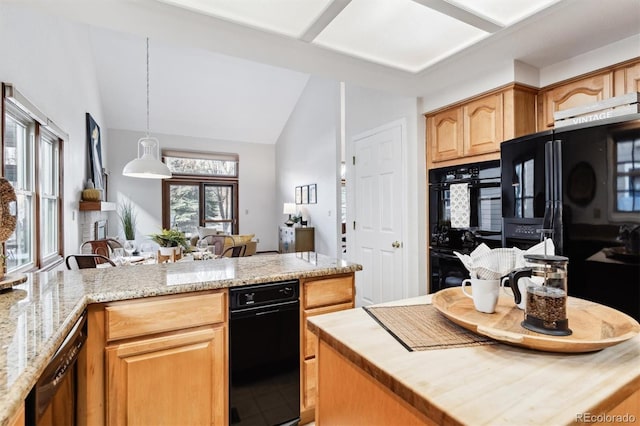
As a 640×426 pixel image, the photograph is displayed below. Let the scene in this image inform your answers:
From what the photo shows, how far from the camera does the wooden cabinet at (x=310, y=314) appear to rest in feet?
5.86

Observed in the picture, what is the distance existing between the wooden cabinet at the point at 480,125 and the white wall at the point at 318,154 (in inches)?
114

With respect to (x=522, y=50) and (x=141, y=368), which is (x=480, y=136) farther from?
(x=141, y=368)

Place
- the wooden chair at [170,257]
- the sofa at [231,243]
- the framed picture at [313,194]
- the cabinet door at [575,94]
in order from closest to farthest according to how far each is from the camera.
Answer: the cabinet door at [575,94] < the wooden chair at [170,257] < the sofa at [231,243] < the framed picture at [313,194]

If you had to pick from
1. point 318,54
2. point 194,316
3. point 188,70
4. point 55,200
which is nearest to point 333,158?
point 188,70

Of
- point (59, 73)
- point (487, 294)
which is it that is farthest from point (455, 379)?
point (59, 73)

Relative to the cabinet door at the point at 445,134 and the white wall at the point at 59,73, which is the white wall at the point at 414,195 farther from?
the white wall at the point at 59,73

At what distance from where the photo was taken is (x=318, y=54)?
230cm

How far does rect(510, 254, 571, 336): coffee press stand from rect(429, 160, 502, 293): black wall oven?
5.71ft

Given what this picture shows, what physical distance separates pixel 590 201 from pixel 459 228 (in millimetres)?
1057

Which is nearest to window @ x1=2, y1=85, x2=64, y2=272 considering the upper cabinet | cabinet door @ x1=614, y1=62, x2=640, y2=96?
the upper cabinet

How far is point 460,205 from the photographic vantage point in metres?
2.78

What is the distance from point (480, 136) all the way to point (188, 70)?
5.62m

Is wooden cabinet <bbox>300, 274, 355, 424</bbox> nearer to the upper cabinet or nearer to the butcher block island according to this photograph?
the butcher block island

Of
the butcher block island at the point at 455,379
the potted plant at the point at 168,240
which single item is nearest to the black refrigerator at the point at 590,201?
the butcher block island at the point at 455,379
